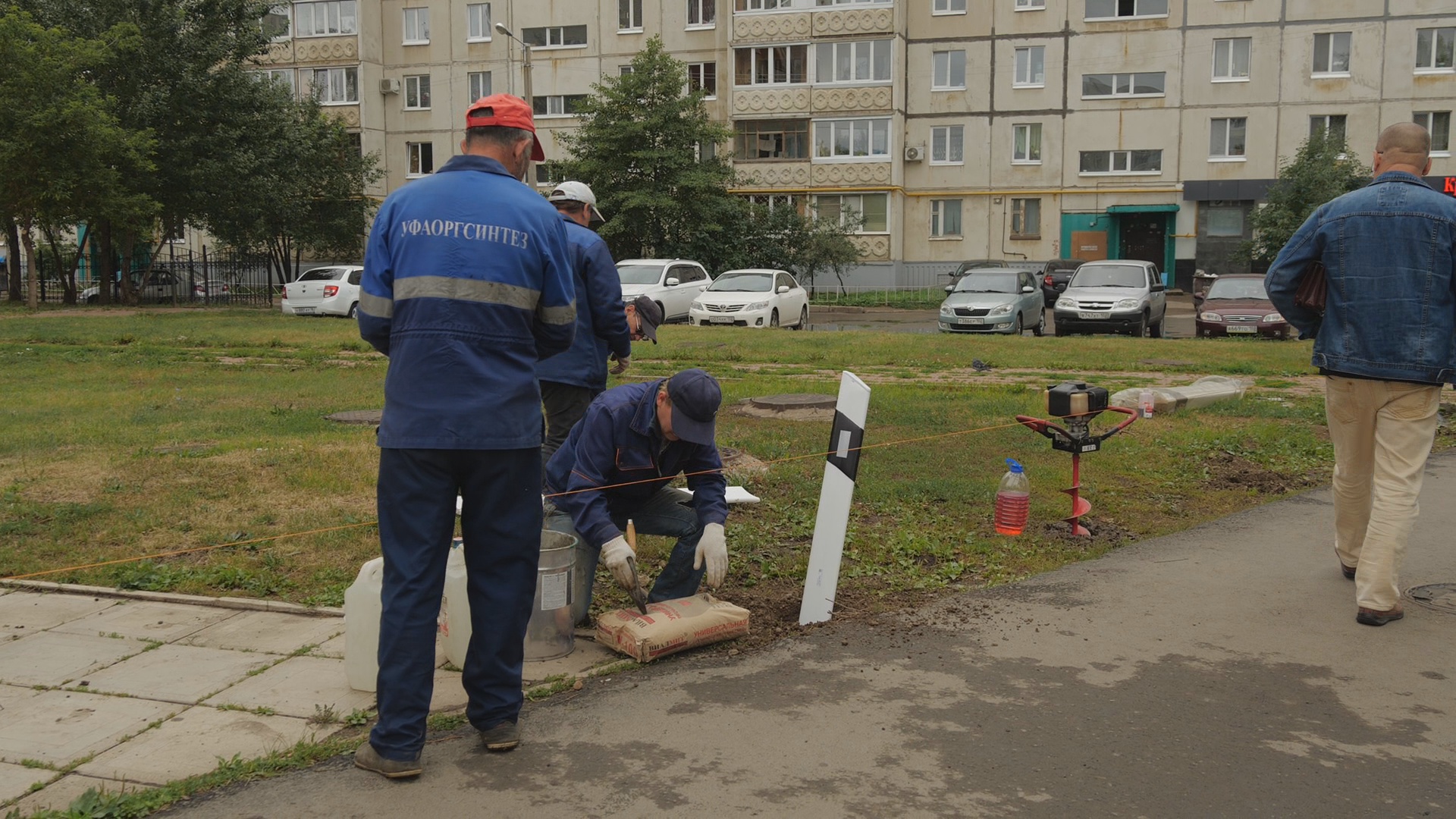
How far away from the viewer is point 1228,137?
44.3 meters

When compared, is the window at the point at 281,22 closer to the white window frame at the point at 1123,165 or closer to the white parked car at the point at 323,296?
the white parked car at the point at 323,296

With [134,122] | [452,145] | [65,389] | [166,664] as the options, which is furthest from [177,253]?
[166,664]

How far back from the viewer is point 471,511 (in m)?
3.96

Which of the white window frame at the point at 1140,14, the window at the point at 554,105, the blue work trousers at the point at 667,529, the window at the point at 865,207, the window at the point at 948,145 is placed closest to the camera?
the blue work trousers at the point at 667,529

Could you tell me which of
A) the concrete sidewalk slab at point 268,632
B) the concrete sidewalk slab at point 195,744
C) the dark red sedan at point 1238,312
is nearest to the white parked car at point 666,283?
the dark red sedan at point 1238,312

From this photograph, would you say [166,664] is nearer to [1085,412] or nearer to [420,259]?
[420,259]

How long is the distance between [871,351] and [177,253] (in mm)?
47260

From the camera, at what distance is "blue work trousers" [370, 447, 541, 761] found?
3781 millimetres

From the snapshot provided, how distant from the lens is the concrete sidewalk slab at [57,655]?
4.62m

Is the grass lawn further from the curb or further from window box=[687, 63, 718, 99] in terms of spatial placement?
window box=[687, 63, 718, 99]

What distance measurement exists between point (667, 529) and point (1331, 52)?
46092 mm

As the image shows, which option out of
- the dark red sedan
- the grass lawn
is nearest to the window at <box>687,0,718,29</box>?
the dark red sedan

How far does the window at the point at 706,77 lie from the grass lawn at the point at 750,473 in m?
33.4

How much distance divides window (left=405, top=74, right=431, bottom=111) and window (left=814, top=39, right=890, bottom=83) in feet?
56.4
